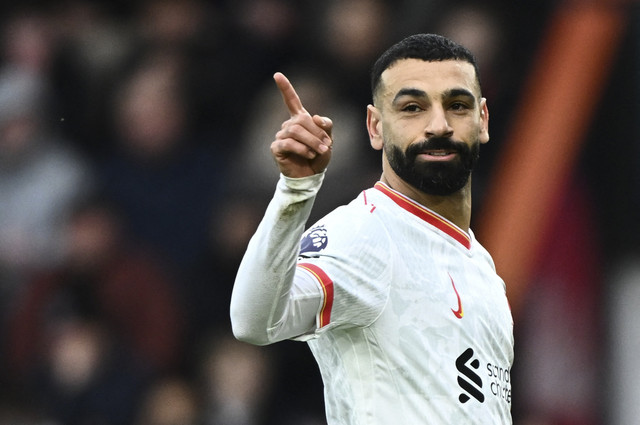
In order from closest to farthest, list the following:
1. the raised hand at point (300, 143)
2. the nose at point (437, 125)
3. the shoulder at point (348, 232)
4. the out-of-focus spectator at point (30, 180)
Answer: the raised hand at point (300, 143), the shoulder at point (348, 232), the nose at point (437, 125), the out-of-focus spectator at point (30, 180)

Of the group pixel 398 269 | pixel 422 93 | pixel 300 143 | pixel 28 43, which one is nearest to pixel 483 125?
pixel 422 93

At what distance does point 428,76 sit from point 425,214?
351 mm

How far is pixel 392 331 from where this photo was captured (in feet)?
6.93

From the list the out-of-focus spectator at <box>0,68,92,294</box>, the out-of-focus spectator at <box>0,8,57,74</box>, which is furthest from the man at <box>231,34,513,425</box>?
the out-of-focus spectator at <box>0,8,57,74</box>

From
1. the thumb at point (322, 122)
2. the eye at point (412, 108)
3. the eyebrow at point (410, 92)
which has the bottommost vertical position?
the thumb at point (322, 122)

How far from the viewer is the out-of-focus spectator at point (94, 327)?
391cm

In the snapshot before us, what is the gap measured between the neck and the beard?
0.08ft

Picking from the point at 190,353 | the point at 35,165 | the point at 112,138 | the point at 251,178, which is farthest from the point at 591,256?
the point at 35,165

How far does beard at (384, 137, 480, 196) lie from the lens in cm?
236

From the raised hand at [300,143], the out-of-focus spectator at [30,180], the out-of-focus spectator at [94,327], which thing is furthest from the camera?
the out-of-focus spectator at [30,180]

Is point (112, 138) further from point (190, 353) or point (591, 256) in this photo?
point (591, 256)

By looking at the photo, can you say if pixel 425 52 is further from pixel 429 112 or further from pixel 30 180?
pixel 30 180

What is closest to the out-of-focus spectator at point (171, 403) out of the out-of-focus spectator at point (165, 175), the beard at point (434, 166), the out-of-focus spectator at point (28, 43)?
the out-of-focus spectator at point (165, 175)

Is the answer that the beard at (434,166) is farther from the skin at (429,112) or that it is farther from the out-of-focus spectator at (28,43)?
the out-of-focus spectator at (28,43)
